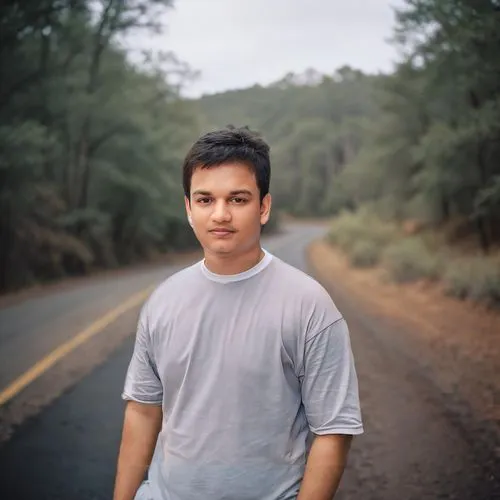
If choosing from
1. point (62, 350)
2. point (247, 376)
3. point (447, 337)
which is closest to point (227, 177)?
point (247, 376)

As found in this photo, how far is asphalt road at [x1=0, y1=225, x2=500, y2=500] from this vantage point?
10.3ft

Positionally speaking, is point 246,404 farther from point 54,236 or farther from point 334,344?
point 54,236

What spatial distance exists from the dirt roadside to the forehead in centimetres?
273

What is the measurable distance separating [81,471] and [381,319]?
5315mm

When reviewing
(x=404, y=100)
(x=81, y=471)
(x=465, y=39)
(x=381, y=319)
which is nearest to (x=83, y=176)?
(x=404, y=100)

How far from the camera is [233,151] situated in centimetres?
151

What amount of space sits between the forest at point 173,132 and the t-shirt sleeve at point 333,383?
2975 mm

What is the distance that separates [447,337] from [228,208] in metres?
5.74

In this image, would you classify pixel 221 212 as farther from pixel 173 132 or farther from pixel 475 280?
pixel 173 132

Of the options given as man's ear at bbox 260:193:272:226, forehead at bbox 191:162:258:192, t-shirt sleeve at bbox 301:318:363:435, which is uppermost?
forehead at bbox 191:162:258:192

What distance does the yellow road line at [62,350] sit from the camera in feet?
16.0

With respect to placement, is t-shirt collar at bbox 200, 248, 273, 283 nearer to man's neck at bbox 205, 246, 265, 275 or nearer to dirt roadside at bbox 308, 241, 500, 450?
man's neck at bbox 205, 246, 265, 275

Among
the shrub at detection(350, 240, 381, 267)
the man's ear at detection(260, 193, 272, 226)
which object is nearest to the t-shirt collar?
the man's ear at detection(260, 193, 272, 226)

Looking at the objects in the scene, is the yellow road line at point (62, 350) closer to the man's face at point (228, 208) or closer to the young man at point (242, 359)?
the young man at point (242, 359)
